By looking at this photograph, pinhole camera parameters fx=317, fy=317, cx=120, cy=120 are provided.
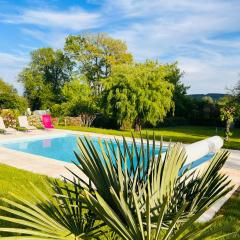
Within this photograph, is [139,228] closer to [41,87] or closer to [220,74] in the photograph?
[220,74]

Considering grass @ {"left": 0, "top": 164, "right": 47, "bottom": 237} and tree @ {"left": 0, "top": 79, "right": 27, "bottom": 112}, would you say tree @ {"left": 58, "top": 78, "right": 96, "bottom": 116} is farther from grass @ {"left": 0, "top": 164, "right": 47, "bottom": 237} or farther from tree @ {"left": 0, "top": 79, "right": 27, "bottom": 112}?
grass @ {"left": 0, "top": 164, "right": 47, "bottom": 237}

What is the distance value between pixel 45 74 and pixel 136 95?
29.1 m

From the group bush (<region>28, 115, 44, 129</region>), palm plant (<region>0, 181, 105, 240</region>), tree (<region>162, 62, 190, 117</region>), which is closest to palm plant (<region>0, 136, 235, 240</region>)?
palm plant (<region>0, 181, 105, 240</region>)

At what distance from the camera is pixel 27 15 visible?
21.8m

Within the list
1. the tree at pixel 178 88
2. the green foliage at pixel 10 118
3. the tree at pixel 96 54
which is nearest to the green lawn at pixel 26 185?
the green foliage at pixel 10 118

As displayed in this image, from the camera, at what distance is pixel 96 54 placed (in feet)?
135

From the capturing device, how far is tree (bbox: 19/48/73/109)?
4600 centimetres

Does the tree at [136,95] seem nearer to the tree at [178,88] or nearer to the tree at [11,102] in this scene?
the tree at [178,88]

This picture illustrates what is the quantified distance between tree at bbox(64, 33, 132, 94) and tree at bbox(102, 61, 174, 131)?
52.4 ft

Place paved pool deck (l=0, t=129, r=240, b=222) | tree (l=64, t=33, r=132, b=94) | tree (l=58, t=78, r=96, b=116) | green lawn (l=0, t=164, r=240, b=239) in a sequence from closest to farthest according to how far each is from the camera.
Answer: green lawn (l=0, t=164, r=240, b=239)
paved pool deck (l=0, t=129, r=240, b=222)
tree (l=58, t=78, r=96, b=116)
tree (l=64, t=33, r=132, b=94)

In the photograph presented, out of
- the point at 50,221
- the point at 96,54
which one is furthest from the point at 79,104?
the point at 50,221

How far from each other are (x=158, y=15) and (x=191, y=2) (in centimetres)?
489

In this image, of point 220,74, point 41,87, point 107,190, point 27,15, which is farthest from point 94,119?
point 107,190

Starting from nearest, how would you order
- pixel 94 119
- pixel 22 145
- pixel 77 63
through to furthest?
1. pixel 22 145
2. pixel 94 119
3. pixel 77 63
